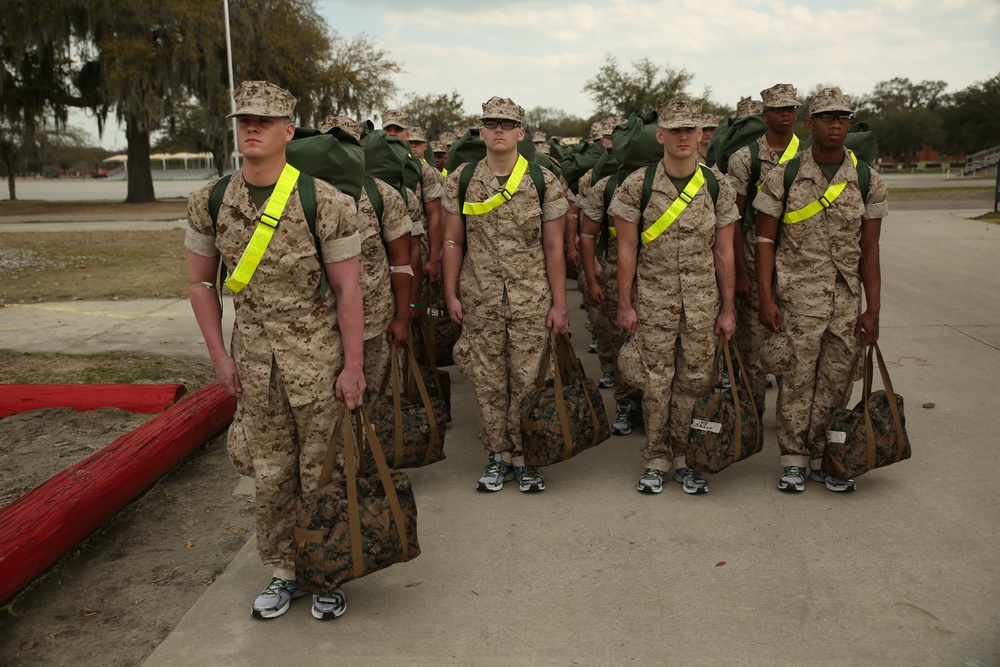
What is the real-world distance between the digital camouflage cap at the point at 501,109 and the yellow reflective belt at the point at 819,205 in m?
1.54

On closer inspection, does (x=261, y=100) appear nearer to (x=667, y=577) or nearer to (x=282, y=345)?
(x=282, y=345)

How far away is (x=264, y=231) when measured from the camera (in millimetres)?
3266

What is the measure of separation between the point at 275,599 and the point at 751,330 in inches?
135

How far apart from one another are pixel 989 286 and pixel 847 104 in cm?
770

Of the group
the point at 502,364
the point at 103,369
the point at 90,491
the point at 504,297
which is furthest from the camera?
the point at 103,369

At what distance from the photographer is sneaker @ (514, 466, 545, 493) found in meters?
4.86

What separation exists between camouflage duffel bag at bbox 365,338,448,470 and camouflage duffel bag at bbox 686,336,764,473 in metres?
1.39

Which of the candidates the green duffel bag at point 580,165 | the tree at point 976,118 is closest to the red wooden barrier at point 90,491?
the green duffel bag at point 580,165

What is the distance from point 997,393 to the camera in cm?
638

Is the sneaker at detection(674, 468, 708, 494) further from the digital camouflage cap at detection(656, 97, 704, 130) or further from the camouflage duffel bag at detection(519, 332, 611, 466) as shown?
the digital camouflage cap at detection(656, 97, 704, 130)

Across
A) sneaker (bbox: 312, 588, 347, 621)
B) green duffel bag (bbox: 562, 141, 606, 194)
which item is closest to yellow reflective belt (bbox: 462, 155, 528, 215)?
sneaker (bbox: 312, 588, 347, 621)

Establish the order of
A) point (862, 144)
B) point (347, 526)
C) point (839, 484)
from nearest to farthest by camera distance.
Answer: point (347, 526), point (839, 484), point (862, 144)

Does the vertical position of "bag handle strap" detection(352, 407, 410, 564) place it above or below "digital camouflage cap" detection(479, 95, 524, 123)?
below

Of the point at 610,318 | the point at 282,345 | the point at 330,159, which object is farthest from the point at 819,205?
the point at 282,345
